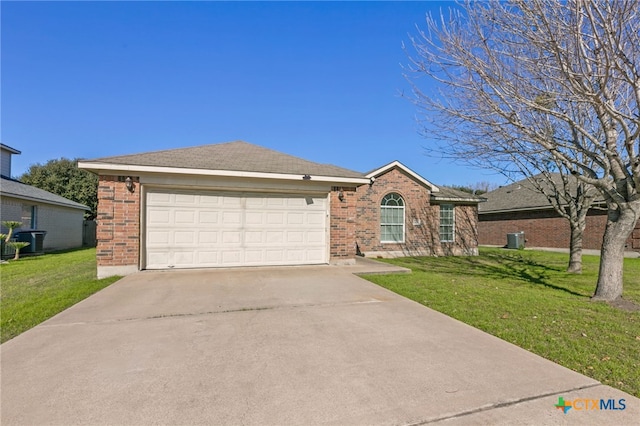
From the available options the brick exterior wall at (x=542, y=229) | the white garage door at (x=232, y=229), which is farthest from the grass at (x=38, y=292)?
the brick exterior wall at (x=542, y=229)

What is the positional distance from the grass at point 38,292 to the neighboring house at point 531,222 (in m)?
18.0

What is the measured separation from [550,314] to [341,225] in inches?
225

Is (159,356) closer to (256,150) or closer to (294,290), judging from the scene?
(294,290)

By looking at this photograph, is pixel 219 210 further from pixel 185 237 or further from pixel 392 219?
pixel 392 219

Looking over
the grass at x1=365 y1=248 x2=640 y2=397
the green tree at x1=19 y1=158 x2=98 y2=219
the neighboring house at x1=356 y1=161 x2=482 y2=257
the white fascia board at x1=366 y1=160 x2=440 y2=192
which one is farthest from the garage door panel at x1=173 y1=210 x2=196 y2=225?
the green tree at x1=19 y1=158 x2=98 y2=219

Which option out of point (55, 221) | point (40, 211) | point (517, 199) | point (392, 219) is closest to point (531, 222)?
point (517, 199)

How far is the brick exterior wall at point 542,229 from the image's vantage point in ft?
57.6

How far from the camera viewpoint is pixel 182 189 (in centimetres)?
874

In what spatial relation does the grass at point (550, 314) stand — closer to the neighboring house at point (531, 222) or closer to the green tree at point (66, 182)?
the neighboring house at point (531, 222)

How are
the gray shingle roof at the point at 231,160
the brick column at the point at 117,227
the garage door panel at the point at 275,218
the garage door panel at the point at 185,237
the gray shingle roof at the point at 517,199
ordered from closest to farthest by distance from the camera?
1. the brick column at the point at 117,227
2. the gray shingle roof at the point at 231,160
3. the garage door panel at the point at 185,237
4. the garage door panel at the point at 275,218
5. the gray shingle roof at the point at 517,199

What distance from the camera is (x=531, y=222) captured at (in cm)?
2130

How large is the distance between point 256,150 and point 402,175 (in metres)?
6.93

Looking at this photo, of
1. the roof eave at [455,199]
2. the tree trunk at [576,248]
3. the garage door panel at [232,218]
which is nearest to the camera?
the garage door panel at [232,218]

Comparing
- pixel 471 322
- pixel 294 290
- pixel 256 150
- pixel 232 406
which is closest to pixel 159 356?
pixel 232 406
